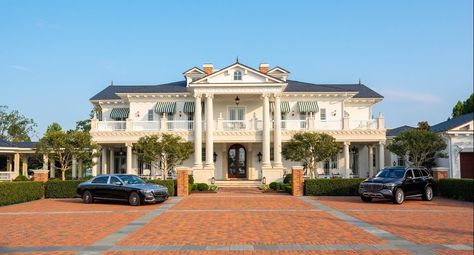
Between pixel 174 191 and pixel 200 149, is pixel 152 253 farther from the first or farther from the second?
pixel 200 149

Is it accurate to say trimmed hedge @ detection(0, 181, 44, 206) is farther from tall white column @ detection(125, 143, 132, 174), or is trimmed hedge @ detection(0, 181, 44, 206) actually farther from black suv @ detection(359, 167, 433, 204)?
black suv @ detection(359, 167, 433, 204)

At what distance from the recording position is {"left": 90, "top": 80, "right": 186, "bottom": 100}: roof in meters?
41.0

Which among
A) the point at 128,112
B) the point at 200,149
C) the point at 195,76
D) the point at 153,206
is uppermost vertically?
the point at 195,76

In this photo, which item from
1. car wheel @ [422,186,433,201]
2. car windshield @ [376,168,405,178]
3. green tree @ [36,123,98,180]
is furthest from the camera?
green tree @ [36,123,98,180]

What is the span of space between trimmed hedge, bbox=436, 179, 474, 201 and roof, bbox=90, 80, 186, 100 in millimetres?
23760

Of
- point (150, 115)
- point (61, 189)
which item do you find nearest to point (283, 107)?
point (150, 115)

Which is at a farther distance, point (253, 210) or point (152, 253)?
point (253, 210)

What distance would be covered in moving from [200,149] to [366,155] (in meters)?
15.6

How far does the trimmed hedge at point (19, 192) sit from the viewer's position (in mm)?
21703

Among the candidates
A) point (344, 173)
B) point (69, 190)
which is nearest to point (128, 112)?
point (69, 190)

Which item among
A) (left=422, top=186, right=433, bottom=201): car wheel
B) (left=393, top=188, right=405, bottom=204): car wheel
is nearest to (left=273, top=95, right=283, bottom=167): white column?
(left=422, top=186, right=433, bottom=201): car wheel

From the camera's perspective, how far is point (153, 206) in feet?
66.0

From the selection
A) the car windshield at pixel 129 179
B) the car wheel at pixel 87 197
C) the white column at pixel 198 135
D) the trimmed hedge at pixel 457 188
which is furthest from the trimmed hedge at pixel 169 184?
the trimmed hedge at pixel 457 188

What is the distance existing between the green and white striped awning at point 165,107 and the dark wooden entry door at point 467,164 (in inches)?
991
